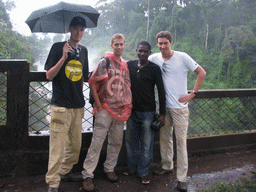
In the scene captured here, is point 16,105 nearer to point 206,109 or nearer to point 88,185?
point 88,185

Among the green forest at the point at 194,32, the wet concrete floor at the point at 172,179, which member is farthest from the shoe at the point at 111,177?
the green forest at the point at 194,32

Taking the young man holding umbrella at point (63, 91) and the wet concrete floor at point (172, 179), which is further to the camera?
the wet concrete floor at point (172, 179)

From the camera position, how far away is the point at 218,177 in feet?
8.87

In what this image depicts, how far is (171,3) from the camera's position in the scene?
39.2 metres

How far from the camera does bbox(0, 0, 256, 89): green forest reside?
84.3 ft

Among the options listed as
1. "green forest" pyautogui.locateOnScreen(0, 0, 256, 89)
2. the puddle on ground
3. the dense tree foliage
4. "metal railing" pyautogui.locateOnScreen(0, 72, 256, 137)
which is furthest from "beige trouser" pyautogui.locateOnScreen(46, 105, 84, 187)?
the dense tree foliage

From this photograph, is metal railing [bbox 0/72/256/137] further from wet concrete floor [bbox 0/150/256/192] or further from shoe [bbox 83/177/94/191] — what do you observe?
shoe [bbox 83/177/94/191]

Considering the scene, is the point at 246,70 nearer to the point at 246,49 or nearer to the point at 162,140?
the point at 246,49

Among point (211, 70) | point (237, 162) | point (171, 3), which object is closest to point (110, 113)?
point (237, 162)

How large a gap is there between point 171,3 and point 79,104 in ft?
136

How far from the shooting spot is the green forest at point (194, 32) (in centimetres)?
2570

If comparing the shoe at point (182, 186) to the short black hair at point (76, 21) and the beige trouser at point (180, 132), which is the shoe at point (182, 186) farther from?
the short black hair at point (76, 21)

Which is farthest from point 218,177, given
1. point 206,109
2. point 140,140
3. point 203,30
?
point 203,30

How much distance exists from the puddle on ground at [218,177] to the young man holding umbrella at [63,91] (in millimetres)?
1488
